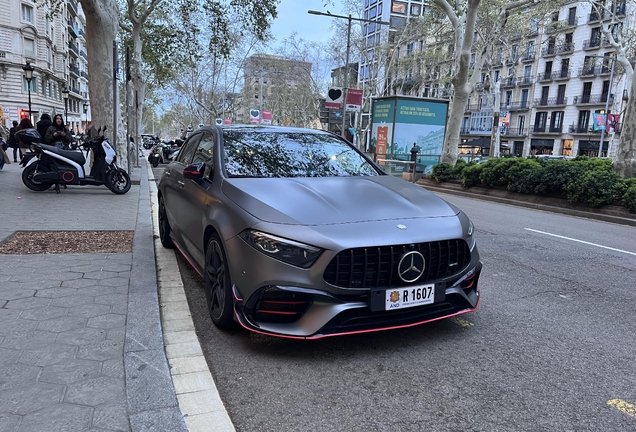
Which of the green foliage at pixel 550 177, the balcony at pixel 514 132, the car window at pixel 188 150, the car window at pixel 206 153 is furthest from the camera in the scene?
the balcony at pixel 514 132

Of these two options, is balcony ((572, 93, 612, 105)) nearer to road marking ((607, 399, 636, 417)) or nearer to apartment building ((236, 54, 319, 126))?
apartment building ((236, 54, 319, 126))

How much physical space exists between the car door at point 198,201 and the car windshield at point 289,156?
0.67 ft

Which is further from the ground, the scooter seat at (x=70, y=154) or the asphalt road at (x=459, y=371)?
the scooter seat at (x=70, y=154)

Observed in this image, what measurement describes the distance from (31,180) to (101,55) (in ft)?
11.8

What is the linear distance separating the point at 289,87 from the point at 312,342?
5931cm

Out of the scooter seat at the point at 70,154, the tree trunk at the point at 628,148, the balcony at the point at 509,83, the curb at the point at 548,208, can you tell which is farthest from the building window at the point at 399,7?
the scooter seat at the point at 70,154

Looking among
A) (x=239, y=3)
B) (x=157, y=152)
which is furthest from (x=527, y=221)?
(x=157, y=152)

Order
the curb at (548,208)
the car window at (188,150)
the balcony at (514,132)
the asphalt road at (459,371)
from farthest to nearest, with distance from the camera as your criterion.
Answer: the balcony at (514,132), the curb at (548,208), the car window at (188,150), the asphalt road at (459,371)

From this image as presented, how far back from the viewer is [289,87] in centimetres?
5994

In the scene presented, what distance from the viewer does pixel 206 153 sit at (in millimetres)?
4559

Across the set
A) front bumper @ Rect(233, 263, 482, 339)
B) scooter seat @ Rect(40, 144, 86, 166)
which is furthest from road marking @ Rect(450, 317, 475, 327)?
scooter seat @ Rect(40, 144, 86, 166)

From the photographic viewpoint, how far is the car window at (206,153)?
4195 millimetres

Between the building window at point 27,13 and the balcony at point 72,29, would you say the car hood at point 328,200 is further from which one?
the balcony at point 72,29

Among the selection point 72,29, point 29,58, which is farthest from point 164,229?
point 72,29
